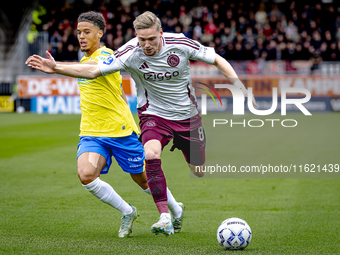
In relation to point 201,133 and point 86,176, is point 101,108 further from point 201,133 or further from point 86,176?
point 201,133

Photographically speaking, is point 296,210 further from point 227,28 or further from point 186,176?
point 227,28

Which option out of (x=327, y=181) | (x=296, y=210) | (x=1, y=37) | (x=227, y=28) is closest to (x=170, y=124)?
(x=296, y=210)

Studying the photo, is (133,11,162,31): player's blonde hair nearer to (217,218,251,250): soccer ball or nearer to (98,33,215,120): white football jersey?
(98,33,215,120): white football jersey

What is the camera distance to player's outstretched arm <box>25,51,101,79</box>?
13.4ft

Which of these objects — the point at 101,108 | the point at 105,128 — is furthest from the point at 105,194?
the point at 101,108

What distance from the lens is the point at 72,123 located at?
16969 millimetres

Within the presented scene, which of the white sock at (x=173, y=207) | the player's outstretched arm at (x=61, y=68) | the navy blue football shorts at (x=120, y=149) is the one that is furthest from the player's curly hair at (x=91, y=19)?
the white sock at (x=173, y=207)

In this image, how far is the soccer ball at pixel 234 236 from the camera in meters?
4.02

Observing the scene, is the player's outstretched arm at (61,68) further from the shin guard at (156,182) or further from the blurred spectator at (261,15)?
the blurred spectator at (261,15)

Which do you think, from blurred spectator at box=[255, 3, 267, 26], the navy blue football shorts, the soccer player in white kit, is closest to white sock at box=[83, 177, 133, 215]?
the navy blue football shorts

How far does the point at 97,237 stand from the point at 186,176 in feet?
12.1

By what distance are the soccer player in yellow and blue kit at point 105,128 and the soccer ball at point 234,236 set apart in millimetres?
841

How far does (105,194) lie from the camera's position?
183 inches

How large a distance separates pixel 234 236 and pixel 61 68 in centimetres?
199
